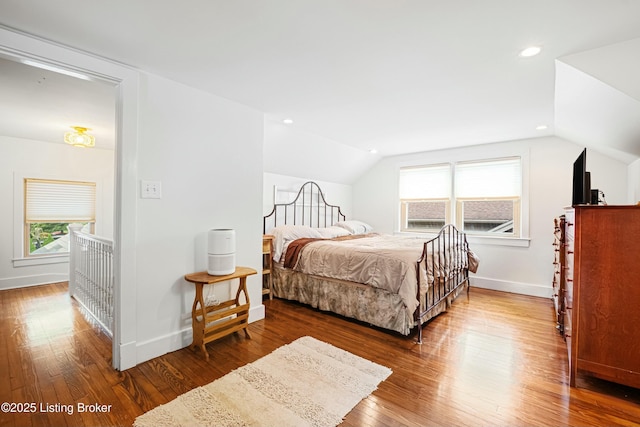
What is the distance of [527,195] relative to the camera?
4031mm

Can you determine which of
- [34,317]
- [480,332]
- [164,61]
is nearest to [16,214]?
[34,317]

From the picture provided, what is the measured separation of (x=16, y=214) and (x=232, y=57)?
14.9 feet

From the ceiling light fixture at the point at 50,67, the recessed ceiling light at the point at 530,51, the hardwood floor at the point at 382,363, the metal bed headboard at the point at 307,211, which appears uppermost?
the recessed ceiling light at the point at 530,51

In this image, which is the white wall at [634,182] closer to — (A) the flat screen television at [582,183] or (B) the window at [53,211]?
(A) the flat screen television at [582,183]

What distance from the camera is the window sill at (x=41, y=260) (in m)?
4.07

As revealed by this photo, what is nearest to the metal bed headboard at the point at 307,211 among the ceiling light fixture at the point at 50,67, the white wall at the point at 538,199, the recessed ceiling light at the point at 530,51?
the white wall at the point at 538,199

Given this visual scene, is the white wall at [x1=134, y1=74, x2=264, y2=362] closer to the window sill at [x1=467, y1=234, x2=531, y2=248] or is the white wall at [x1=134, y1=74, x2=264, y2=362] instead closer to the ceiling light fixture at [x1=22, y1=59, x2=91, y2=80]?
the ceiling light fixture at [x1=22, y1=59, x2=91, y2=80]

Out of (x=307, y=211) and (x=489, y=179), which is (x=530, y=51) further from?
(x=307, y=211)

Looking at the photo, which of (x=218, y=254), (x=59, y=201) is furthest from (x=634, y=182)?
(x=59, y=201)

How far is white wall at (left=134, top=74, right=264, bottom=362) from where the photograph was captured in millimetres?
2189

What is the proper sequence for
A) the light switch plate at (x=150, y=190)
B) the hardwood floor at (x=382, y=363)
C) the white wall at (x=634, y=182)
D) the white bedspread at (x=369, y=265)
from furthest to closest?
1. the white wall at (x=634, y=182)
2. the white bedspread at (x=369, y=265)
3. the light switch plate at (x=150, y=190)
4. the hardwood floor at (x=382, y=363)

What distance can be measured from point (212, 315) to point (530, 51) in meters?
3.11

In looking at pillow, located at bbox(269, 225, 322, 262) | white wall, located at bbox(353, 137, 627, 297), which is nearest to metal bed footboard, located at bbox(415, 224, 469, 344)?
white wall, located at bbox(353, 137, 627, 297)

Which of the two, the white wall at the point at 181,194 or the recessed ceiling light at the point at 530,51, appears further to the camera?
the white wall at the point at 181,194
